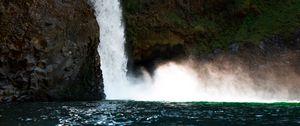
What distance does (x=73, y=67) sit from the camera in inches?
1410

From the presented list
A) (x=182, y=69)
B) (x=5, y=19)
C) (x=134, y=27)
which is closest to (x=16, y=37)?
(x=5, y=19)

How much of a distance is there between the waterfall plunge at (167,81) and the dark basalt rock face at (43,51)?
6.07 metres

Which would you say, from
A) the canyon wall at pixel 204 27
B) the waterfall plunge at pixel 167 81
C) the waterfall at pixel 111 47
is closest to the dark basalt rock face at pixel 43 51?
the waterfall at pixel 111 47

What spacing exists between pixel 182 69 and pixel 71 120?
2862 cm

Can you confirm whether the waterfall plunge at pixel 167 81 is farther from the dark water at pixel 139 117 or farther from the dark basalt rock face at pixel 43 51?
the dark water at pixel 139 117

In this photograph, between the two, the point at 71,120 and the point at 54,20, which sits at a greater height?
the point at 54,20

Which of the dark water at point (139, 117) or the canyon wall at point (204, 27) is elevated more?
the canyon wall at point (204, 27)

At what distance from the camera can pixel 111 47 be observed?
1752 inches

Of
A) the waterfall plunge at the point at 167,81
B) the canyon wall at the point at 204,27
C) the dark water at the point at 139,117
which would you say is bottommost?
the dark water at the point at 139,117

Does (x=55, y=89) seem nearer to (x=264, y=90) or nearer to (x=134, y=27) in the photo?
(x=134, y=27)

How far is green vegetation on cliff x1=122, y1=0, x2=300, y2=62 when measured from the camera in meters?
49.1

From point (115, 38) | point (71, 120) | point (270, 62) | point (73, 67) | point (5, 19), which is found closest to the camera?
point (71, 120)

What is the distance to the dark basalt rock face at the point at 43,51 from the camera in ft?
109

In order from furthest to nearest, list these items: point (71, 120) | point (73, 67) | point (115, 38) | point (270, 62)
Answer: point (270, 62)
point (115, 38)
point (73, 67)
point (71, 120)
